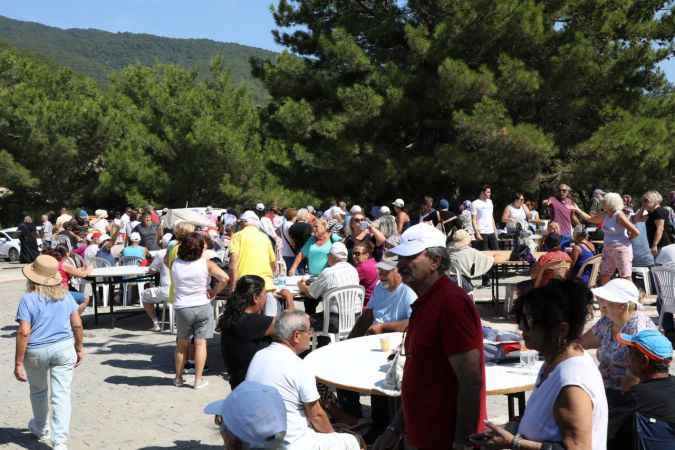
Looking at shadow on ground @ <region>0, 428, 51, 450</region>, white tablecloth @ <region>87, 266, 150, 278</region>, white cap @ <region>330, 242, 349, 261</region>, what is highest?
white cap @ <region>330, 242, 349, 261</region>

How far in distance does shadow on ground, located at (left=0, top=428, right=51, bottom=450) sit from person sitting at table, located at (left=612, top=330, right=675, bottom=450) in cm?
405

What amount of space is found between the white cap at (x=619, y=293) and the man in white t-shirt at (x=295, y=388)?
5.71 feet

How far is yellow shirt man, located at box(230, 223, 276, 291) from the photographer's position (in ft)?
25.0

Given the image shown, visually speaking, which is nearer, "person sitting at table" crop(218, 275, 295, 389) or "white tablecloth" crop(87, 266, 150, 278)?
"person sitting at table" crop(218, 275, 295, 389)

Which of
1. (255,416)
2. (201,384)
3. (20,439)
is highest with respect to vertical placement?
(255,416)

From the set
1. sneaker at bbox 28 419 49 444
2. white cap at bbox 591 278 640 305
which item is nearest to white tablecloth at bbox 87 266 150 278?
sneaker at bbox 28 419 49 444

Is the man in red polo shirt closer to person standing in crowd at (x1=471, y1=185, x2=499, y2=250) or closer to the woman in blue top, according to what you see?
the woman in blue top

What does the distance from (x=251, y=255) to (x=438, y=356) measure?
16.0ft

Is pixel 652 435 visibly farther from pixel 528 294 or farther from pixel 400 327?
pixel 400 327

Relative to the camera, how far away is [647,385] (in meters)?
3.71

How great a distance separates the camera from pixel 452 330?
2.87m

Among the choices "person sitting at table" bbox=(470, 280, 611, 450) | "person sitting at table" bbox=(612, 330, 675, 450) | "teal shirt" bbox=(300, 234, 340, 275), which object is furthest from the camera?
"teal shirt" bbox=(300, 234, 340, 275)

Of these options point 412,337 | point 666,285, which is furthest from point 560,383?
point 666,285

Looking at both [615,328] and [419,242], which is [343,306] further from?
[419,242]
